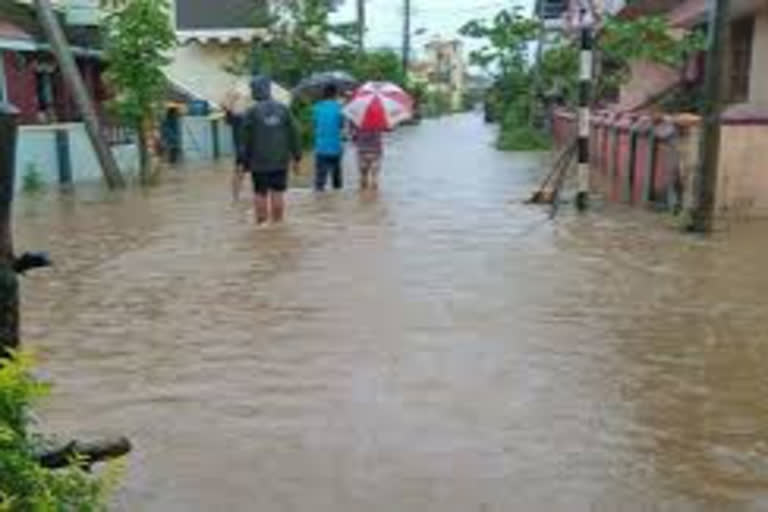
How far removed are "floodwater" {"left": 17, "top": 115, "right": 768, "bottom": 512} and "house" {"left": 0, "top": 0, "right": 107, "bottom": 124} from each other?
9523 millimetres

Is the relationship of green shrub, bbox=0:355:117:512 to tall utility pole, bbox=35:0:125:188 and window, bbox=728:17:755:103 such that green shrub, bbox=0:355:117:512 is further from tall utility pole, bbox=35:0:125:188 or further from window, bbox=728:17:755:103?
window, bbox=728:17:755:103

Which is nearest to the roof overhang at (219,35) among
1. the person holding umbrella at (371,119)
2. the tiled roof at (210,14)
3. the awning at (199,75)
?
the tiled roof at (210,14)

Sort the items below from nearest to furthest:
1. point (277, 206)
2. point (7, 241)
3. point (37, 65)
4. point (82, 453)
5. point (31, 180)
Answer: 1. point (7, 241)
2. point (82, 453)
3. point (277, 206)
4. point (31, 180)
5. point (37, 65)

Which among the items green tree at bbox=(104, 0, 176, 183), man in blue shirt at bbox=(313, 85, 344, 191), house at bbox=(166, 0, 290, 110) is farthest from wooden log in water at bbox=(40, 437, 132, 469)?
house at bbox=(166, 0, 290, 110)

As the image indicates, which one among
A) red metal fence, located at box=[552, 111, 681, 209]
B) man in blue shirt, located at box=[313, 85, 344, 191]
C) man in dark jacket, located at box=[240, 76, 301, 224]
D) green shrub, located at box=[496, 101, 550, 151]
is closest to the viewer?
man in dark jacket, located at box=[240, 76, 301, 224]

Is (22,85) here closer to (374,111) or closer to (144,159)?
(144,159)

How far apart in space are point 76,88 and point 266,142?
7557 millimetres

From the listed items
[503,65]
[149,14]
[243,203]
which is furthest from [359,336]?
[503,65]

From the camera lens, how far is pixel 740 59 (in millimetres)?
21109

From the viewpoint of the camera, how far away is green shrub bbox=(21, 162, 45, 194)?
66.8ft

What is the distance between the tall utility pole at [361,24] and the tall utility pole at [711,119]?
3007 centimetres

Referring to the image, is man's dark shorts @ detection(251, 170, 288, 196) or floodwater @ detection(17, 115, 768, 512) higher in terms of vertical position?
man's dark shorts @ detection(251, 170, 288, 196)

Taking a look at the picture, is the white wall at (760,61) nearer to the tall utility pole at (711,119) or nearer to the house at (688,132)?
the house at (688,132)

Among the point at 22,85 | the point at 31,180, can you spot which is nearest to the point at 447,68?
the point at 22,85
